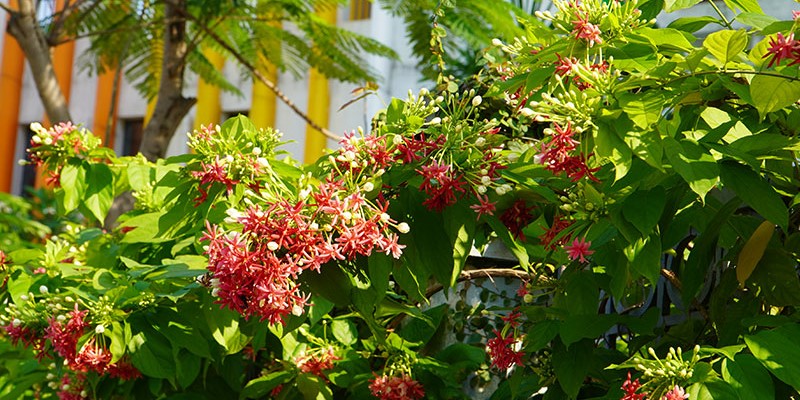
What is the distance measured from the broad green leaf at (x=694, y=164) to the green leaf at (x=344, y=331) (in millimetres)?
1310

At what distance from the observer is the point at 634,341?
2.11m

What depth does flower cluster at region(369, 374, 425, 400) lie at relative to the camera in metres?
2.41

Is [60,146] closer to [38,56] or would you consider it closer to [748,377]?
[748,377]

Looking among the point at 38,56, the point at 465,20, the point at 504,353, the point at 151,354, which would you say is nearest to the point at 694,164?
the point at 504,353

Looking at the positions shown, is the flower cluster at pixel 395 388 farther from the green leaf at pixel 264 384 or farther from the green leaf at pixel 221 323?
the green leaf at pixel 221 323

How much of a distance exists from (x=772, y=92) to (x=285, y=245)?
2.49 ft

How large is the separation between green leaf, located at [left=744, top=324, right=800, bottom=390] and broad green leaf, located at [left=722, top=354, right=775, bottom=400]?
0.05 feet

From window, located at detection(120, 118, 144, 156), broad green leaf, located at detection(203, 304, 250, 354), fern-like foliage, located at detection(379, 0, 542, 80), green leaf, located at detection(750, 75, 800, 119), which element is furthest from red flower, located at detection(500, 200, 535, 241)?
window, located at detection(120, 118, 144, 156)

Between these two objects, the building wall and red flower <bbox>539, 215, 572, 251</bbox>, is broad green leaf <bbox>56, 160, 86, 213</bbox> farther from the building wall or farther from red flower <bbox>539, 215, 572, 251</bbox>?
the building wall

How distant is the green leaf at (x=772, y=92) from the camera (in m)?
1.54

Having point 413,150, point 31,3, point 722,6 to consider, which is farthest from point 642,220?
point 722,6

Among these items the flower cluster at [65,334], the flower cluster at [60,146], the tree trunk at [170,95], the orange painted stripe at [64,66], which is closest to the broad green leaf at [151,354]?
the flower cluster at [65,334]

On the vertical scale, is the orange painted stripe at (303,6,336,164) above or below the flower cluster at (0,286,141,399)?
above

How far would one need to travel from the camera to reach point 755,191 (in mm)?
1610
